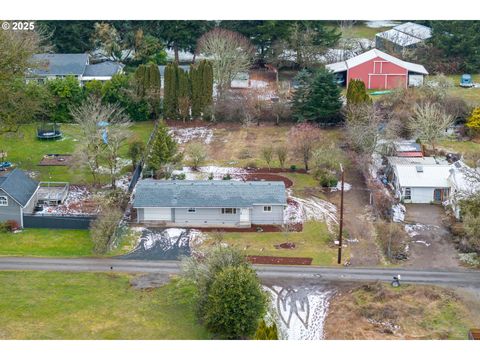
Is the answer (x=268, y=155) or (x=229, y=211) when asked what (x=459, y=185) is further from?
(x=229, y=211)

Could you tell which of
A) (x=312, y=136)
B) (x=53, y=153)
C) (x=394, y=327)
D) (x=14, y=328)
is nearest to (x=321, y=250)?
(x=394, y=327)

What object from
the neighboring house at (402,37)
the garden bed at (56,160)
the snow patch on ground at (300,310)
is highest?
the neighboring house at (402,37)

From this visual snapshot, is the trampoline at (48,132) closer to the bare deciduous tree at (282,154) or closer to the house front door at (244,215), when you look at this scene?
the bare deciduous tree at (282,154)

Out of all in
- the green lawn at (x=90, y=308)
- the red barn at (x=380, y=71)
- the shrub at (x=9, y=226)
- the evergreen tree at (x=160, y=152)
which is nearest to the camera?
the green lawn at (x=90, y=308)

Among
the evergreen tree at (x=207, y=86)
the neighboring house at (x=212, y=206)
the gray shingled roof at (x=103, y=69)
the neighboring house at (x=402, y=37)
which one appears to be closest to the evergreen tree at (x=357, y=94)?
the evergreen tree at (x=207, y=86)

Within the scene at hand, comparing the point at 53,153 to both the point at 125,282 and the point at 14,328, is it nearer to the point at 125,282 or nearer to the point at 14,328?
the point at 125,282
